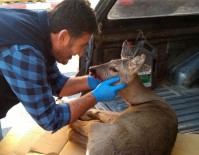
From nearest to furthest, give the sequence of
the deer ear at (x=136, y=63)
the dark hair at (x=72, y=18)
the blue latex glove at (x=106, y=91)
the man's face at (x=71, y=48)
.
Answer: the dark hair at (x=72, y=18) < the man's face at (x=71, y=48) < the blue latex glove at (x=106, y=91) < the deer ear at (x=136, y=63)

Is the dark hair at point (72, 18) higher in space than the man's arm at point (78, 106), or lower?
higher

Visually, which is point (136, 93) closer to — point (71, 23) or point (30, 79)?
point (71, 23)

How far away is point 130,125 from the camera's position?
2.83 metres

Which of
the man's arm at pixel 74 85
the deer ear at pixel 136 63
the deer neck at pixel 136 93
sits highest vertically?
the deer ear at pixel 136 63

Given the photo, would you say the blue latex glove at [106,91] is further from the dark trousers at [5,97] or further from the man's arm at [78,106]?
the dark trousers at [5,97]

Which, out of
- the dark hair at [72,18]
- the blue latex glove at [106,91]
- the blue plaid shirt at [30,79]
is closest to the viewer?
the blue plaid shirt at [30,79]

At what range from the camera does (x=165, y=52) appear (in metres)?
4.21

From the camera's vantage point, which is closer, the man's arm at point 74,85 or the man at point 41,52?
the man at point 41,52

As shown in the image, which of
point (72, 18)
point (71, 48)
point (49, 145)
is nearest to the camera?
point (72, 18)

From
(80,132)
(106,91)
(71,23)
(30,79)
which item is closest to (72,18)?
(71,23)

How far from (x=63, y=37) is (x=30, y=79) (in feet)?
1.32

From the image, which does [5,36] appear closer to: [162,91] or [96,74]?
[96,74]

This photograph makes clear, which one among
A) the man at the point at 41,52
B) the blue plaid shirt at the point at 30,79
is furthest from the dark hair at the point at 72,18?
the blue plaid shirt at the point at 30,79

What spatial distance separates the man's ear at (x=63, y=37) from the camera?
2.59m
